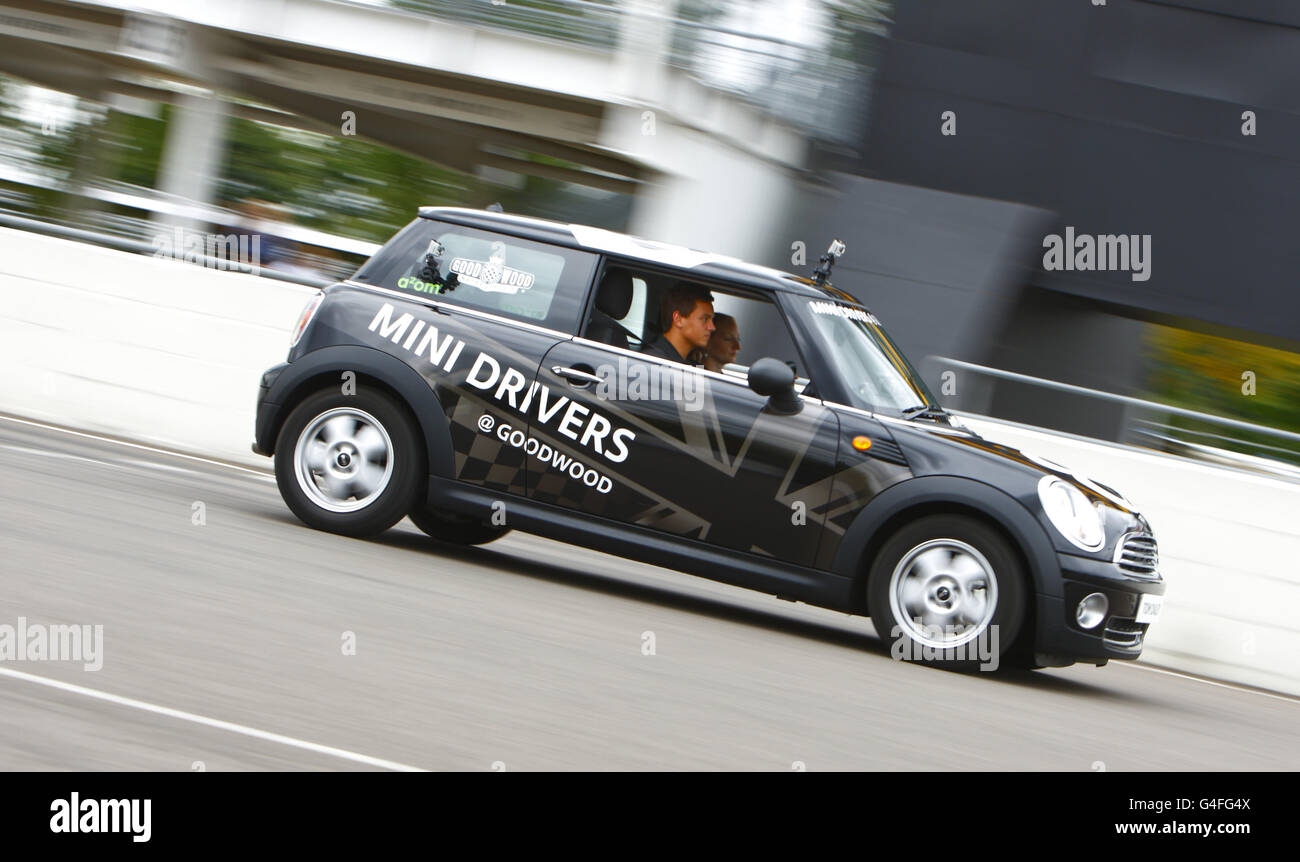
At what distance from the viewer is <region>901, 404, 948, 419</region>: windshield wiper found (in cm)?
762

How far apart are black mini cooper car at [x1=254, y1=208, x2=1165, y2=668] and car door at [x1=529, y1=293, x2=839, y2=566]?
0.03ft

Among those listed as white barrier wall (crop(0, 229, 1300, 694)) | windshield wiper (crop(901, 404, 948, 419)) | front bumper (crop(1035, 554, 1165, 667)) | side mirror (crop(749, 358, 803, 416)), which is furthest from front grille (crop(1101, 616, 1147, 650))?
white barrier wall (crop(0, 229, 1300, 694))

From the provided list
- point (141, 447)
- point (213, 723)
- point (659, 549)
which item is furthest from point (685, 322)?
point (141, 447)

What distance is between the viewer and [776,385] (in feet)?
24.4

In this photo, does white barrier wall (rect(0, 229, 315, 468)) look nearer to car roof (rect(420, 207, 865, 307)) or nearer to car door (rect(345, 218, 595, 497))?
car door (rect(345, 218, 595, 497))

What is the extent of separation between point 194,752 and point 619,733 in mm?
1414

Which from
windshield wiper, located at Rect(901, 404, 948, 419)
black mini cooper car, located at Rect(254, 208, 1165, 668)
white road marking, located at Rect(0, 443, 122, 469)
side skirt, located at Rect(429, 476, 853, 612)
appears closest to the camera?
black mini cooper car, located at Rect(254, 208, 1165, 668)

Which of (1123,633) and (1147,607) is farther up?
(1147,607)

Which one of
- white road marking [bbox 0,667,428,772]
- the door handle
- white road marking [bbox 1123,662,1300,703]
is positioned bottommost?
white road marking [bbox 1123,662,1300,703]

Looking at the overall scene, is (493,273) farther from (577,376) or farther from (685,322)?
(685,322)

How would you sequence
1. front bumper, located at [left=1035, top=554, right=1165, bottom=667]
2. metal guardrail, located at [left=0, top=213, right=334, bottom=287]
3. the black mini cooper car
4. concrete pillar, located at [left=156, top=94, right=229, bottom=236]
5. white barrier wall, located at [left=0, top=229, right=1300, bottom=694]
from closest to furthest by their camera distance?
front bumper, located at [left=1035, top=554, right=1165, bottom=667] → the black mini cooper car → white barrier wall, located at [left=0, top=229, right=1300, bottom=694] → metal guardrail, located at [left=0, top=213, right=334, bottom=287] → concrete pillar, located at [left=156, top=94, right=229, bottom=236]

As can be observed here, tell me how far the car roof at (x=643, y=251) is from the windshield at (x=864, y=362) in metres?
0.14

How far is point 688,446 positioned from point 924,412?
118 cm
